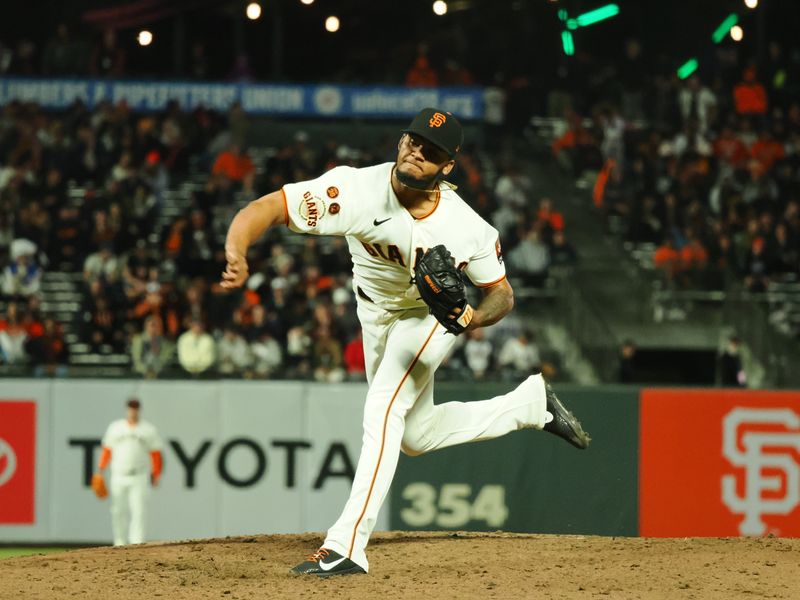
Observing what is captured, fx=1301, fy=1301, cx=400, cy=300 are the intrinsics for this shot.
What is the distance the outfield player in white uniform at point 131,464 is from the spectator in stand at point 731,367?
6.26 m

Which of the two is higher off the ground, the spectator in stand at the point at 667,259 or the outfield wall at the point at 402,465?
the spectator in stand at the point at 667,259

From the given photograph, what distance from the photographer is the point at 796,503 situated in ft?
40.0

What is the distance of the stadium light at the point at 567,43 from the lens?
20.2 metres

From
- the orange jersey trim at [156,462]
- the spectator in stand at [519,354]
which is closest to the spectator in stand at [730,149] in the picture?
the spectator in stand at [519,354]

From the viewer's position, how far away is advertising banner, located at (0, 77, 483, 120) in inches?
765

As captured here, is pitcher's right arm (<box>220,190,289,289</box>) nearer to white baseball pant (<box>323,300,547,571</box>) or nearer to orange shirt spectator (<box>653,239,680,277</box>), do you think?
white baseball pant (<box>323,300,547,571</box>)

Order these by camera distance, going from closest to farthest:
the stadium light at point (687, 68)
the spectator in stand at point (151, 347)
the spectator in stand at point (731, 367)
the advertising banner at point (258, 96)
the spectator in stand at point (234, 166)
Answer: the spectator in stand at point (151, 347) → the spectator in stand at point (731, 367) → the spectator in stand at point (234, 166) → the advertising banner at point (258, 96) → the stadium light at point (687, 68)

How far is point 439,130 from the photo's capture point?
239 inches

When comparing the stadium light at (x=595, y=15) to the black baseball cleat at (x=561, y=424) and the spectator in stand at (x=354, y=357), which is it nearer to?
the spectator in stand at (x=354, y=357)

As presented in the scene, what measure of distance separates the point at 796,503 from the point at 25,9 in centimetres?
→ 1665

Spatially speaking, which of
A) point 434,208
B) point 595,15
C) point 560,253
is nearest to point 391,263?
point 434,208

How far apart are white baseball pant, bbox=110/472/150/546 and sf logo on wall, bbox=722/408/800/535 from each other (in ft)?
18.4

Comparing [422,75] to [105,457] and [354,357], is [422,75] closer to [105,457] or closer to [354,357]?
[354,357]

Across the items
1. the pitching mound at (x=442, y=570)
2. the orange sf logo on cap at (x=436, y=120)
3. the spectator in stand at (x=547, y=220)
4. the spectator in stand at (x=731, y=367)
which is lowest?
the pitching mound at (x=442, y=570)
